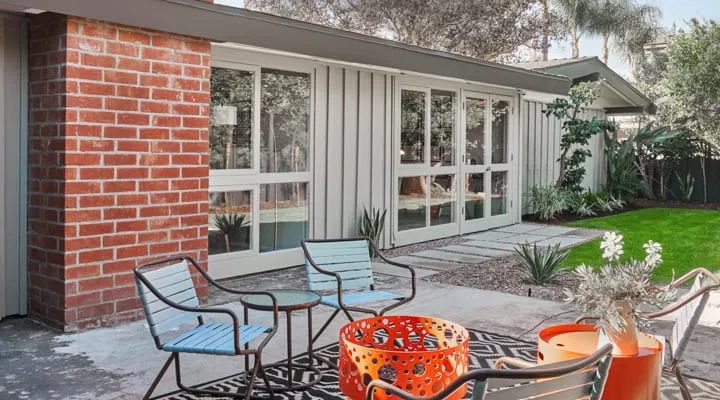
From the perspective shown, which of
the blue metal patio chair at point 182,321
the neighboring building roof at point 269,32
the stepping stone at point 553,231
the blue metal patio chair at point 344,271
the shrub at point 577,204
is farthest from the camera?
the shrub at point 577,204

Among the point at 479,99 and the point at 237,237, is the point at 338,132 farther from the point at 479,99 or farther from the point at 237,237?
the point at 479,99

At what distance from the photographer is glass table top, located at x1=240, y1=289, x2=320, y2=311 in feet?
13.4

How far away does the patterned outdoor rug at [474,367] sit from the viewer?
4.07 meters

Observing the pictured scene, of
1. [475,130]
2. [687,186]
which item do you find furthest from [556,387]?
[687,186]

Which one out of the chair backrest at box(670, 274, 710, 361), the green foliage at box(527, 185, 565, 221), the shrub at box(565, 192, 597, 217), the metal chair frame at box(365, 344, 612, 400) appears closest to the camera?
the metal chair frame at box(365, 344, 612, 400)

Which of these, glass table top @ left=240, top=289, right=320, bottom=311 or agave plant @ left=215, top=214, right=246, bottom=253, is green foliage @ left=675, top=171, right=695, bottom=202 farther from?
glass table top @ left=240, top=289, right=320, bottom=311

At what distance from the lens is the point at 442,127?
1057 cm

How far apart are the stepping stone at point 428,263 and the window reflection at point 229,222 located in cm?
203

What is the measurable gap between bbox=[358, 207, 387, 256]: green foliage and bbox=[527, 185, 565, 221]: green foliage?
4.95 m

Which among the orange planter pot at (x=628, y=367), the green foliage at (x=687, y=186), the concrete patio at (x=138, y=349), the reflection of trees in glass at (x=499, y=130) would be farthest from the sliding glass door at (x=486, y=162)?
the orange planter pot at (x=628, y=367)

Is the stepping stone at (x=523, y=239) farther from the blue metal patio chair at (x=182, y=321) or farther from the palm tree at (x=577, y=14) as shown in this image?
the palm tree at (x=577, y=14)

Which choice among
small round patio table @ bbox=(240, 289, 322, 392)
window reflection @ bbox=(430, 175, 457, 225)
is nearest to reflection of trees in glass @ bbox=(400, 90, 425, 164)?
window reflection @ bbox=(430, 175, 457, 225)

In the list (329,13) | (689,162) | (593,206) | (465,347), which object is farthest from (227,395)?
(329,13)

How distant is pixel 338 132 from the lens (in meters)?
8.83
